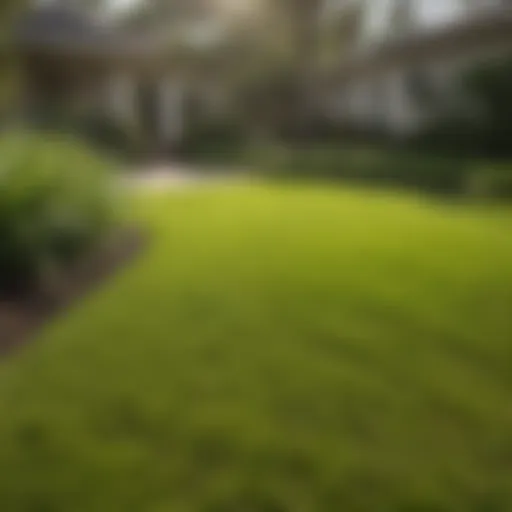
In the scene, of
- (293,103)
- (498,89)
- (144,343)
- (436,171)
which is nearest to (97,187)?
(144,343)

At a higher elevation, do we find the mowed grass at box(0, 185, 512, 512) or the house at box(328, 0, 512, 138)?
the house at box(328, 0, 512, 138)

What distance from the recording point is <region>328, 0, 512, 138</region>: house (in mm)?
1149

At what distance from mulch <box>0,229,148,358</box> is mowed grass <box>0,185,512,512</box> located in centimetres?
4

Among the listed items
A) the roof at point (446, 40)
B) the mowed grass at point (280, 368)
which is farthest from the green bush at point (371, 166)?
the roof at point (446, 40)

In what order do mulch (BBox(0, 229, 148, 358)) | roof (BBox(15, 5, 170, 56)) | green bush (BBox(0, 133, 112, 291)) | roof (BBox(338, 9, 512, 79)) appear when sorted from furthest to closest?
green bush (BBox(0, 133, 112, 291))
mulch (BBox(0, 229, 148, 358))
roof (BBox(15, 5, 170, 56))
roof (BBox(338, 9, 512, 79))

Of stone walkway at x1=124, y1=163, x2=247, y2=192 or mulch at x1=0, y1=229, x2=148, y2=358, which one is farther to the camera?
mulch at x1=0, y1=229, x2=148, y2=358

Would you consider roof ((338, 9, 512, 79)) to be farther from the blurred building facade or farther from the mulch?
the mulch

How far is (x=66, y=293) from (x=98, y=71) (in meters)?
0.68

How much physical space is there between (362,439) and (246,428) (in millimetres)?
244

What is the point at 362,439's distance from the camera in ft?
4.27

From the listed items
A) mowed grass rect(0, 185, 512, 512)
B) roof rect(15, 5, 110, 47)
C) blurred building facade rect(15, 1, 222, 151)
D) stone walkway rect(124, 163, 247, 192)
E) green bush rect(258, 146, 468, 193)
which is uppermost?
roof rect(15, 5, 110, 47)

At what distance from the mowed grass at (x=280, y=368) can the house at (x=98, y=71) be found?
20 centimetres

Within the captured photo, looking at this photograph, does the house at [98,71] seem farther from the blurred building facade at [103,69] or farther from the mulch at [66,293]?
the mulch at [66,293]

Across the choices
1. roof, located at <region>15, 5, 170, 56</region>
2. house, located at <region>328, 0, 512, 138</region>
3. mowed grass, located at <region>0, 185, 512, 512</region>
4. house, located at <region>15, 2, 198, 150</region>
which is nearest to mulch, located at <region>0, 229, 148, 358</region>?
mowed grass, located at <region>0, 185, 512, 512</region>
